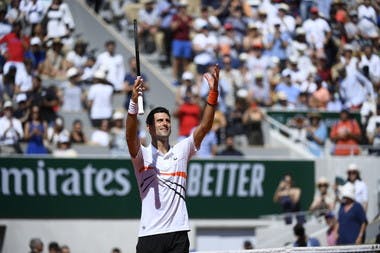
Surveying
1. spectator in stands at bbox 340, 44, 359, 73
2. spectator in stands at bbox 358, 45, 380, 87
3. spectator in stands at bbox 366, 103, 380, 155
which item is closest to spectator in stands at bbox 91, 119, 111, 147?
spectator in stands at bbox 366, 103, 380, 155

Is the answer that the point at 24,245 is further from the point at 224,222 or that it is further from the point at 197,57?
the point at 197,57

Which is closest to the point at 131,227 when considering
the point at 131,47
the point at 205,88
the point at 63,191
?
the point at 63,191

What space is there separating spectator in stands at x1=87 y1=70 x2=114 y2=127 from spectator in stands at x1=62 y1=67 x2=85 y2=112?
0.23 metres

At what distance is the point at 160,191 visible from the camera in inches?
347

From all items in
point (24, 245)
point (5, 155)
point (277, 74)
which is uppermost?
point (277, 74)

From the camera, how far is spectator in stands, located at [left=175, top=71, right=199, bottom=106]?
21.3 metres

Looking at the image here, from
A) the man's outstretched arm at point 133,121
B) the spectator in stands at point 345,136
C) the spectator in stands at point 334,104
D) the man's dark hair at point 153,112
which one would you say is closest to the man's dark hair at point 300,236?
the man's dark hair at point 153,112

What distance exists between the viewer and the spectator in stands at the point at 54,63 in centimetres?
2155

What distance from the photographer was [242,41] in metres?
24.0

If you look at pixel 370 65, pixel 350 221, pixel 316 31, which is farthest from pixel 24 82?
pixel 350 221

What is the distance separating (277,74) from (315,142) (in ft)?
7.04

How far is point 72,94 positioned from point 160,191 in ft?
40.2

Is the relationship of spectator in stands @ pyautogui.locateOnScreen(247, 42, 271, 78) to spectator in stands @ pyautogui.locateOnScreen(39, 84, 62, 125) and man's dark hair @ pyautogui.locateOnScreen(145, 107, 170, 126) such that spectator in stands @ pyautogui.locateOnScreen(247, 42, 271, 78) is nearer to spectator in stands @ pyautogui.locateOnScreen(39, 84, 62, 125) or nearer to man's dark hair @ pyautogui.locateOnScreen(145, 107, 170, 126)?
spectator in stands @ pyautogui.locateOnScreen(39, 84, 62, 125)

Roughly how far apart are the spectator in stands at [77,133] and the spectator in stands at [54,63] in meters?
1.59
